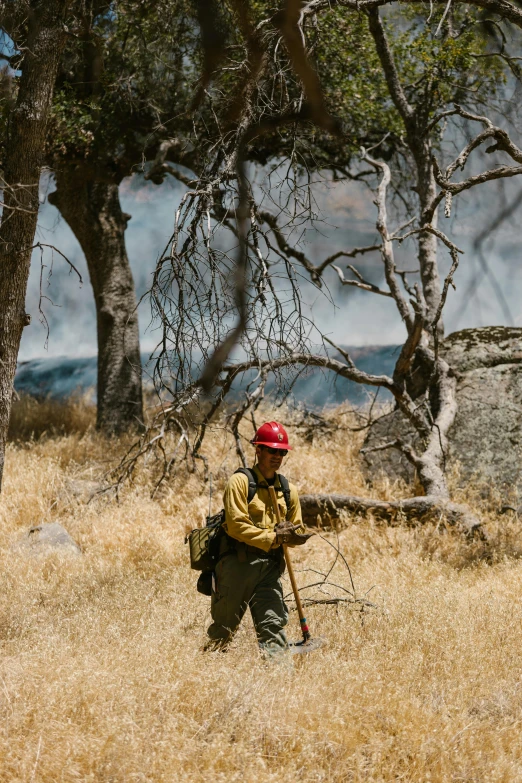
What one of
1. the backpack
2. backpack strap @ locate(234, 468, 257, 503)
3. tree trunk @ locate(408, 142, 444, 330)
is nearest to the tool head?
the backpack

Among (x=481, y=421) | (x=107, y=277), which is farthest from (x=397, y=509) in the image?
(x=107, y=277)

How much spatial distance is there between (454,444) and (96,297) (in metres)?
7.28

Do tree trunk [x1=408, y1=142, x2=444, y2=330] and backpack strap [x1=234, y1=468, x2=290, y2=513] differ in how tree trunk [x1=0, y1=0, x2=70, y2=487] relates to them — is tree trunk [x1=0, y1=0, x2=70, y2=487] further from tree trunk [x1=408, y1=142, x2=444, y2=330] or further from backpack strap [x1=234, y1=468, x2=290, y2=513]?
tree trunk [x1=408, y1=142, x2=444, y2=330]

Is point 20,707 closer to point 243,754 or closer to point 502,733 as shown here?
point 243,754

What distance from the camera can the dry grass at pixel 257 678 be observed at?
3863 millimetres

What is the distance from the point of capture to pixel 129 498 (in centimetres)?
1006

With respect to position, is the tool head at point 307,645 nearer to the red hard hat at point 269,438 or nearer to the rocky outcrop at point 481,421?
the red hard hat at point 269,438

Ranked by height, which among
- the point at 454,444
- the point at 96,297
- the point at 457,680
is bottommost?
the point at 457,680

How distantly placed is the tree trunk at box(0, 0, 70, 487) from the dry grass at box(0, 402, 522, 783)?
1815 mm

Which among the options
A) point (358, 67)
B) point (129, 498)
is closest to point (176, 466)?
point (129, 498)

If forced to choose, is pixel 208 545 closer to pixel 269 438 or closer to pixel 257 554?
pixel 257 554

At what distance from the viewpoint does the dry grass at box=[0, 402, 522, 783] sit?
3.86 m

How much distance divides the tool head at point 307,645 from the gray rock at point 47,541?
3759 mm

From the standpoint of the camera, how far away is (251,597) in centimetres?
528
